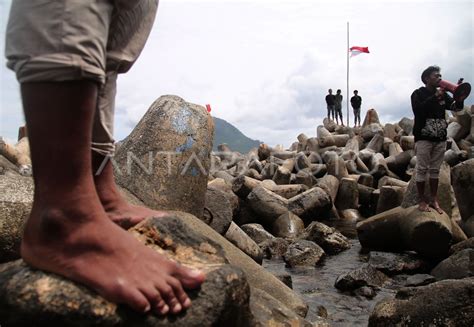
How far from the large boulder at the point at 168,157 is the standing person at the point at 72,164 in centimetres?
321

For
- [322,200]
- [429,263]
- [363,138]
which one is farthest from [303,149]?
[429,263]

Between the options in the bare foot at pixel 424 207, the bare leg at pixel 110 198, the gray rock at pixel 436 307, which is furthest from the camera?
the bare foot at pixel 424 207

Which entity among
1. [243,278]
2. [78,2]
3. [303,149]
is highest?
[78,2]

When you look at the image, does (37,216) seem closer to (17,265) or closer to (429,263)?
(17,265)

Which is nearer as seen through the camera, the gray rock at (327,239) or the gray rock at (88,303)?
the gray rock at (88,303)

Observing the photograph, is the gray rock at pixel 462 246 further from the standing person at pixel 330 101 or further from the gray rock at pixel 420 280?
the standing person at pixel 330 101

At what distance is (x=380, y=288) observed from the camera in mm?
5824

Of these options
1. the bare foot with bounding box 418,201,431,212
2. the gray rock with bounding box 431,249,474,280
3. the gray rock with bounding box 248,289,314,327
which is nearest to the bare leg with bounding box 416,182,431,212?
the bare foot with bounding box 418,201,431,212

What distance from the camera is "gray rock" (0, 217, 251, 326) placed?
5.31ft

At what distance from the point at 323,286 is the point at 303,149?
14.4m

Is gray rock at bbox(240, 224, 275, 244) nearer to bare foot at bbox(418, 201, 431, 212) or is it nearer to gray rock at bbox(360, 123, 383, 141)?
bare foot at bbox(418, 201, 431, 212)

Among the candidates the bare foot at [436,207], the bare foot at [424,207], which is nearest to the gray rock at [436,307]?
the bare foot at [424,207]

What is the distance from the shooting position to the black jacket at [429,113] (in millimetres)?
6320

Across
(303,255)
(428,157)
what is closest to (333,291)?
(303,255)
